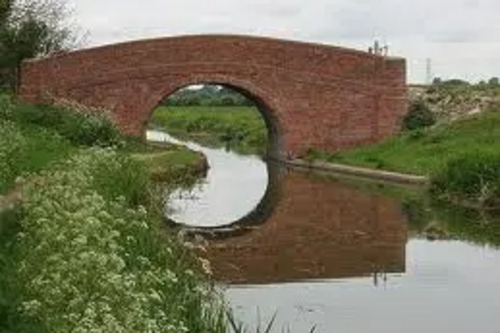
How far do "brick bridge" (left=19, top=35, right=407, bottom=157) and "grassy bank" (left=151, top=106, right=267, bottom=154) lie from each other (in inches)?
379

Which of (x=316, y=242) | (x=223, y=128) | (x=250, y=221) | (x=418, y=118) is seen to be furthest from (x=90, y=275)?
(x=223, y=128)

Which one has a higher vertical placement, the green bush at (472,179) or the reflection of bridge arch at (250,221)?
the green bush at (472,179)

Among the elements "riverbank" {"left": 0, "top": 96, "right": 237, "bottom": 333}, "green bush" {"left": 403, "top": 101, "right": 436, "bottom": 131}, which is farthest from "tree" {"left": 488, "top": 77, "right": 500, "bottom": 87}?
"riverbank" {"left": 0, "top": 96, "right": 237, "bottom": 333}

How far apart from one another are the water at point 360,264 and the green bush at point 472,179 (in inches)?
27.0

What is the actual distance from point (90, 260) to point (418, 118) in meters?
34.4

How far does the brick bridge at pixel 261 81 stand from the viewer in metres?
36.0

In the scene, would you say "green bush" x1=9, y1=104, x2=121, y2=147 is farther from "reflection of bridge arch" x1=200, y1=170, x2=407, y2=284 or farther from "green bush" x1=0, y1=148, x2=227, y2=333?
"green bush" x1=0, y1=148, x2=227, y2=333

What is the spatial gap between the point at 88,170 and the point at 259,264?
334cm

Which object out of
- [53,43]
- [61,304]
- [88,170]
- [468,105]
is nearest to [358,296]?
[88,170]

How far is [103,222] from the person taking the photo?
934 cm

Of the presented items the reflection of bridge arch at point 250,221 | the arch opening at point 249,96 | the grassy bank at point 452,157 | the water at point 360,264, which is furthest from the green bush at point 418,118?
the water at point 360,264

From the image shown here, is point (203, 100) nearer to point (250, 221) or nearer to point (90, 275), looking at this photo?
point (250, 221)

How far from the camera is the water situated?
12.8 m

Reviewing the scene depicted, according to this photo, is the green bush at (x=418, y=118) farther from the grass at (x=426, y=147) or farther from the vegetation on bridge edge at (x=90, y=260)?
the vegetation on bridge edge at (x=90, y=260)
